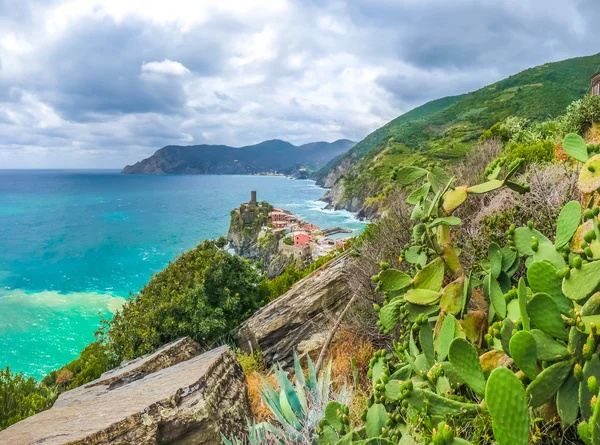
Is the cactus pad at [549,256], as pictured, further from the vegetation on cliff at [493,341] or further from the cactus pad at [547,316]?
the cactus pad at [547,316]

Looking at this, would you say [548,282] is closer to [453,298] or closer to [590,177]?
[453,298]

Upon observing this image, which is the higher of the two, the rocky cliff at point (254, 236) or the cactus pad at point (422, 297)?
the cactus pad at point (422, 297)

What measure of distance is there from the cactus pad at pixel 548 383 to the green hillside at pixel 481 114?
48894mm

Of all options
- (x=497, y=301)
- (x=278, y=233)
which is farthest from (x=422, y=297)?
(x=278, y=233)

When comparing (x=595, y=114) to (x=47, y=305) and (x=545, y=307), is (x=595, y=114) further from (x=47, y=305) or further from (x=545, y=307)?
(x=47, y=305)

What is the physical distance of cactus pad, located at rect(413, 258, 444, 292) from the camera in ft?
9.53

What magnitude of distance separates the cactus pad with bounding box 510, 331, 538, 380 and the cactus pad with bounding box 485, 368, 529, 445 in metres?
0.22

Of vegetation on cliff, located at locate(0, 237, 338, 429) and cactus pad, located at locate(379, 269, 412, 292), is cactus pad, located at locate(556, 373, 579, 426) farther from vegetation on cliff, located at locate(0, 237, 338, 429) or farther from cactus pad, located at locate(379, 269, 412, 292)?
vegetation on cliff, located at locate(0, 237, 338, 429)

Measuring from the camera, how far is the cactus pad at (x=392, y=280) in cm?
305

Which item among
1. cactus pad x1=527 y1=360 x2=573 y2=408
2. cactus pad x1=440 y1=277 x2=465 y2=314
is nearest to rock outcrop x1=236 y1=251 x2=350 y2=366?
cactus pad x1=440 y1=277 x2=465 y2=314

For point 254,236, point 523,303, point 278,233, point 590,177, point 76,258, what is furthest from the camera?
point 254,236

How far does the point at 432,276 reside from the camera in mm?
2930

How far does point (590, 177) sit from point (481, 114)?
7928cm

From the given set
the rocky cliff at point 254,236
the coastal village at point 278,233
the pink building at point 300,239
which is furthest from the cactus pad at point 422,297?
the rocky cliff at point 254,236
